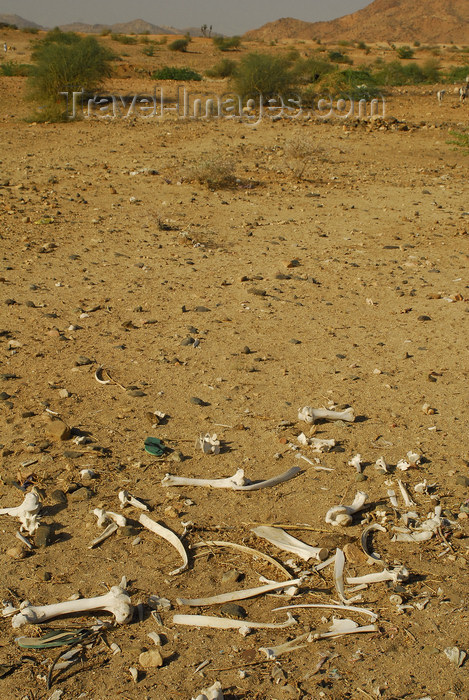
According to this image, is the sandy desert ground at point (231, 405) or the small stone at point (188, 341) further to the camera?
the small stone at point (188, 341)

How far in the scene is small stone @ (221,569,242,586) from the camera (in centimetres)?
281

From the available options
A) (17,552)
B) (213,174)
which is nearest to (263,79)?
(213,174)

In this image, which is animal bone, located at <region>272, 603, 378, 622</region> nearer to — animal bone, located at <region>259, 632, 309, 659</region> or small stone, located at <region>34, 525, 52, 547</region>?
animal bone, located at <region>259, 632, 309, 659</region>

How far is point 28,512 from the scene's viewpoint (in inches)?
121

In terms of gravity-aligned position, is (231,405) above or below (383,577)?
above

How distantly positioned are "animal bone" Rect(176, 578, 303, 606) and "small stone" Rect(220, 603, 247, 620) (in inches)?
1.0

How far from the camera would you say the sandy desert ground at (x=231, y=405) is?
8.08ft

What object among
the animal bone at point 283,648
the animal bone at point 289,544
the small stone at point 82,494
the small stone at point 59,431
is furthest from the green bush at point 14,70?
the animal bone at point 283,648

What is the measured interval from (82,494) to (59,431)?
0.53 metres

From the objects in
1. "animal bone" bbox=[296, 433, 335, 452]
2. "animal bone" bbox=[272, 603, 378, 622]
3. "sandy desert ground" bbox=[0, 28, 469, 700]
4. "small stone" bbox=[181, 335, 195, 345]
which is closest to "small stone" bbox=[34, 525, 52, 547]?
"sandy desert ground" bbox=[0, 28, 469, 700]

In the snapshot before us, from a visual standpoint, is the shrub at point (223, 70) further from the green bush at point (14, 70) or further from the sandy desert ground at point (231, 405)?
the sandy desert ground at point (231, 405)

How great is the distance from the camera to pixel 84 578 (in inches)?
110

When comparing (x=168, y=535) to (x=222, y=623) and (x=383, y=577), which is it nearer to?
(x=222, y=623)

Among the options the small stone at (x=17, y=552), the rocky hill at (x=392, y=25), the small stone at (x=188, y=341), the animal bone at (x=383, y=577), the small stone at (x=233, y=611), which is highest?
the rocky hill at (x=392, y=25)
